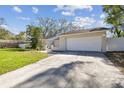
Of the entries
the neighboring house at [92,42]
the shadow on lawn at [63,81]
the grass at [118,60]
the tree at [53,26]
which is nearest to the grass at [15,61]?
the shadow on lawn at [63,81]

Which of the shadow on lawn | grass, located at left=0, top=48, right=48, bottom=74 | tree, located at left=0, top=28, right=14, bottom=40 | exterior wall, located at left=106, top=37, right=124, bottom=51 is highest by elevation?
tree, located at left=0, top=28, right=14, bottom=40

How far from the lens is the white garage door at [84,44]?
782 inches

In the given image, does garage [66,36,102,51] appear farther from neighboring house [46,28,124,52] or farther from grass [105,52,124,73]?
grass [105,52,124,73]

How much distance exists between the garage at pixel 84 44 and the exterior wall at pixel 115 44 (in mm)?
1050

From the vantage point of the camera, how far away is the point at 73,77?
7.96 metres

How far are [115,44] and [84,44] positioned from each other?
12.2 ft

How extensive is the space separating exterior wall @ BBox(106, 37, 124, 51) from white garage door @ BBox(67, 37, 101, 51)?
1.13 metres

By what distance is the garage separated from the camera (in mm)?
19750

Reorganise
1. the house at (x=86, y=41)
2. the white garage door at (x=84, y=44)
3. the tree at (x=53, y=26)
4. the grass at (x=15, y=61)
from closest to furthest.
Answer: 1. the grass at (x=15, y=61)
2. the house at (x=86, y=41)
3. the white garage door at (x=84, y=44)
4. the tree at (x=53, y=26)

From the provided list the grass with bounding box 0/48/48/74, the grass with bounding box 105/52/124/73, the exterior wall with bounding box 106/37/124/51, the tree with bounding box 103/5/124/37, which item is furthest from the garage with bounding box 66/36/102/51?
the grass with bounding box 0/48/48/74

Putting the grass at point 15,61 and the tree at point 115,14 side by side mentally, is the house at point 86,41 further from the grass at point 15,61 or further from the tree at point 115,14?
the grass at point 15,61

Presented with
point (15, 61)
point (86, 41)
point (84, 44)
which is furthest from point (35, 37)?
point (15, 61)
